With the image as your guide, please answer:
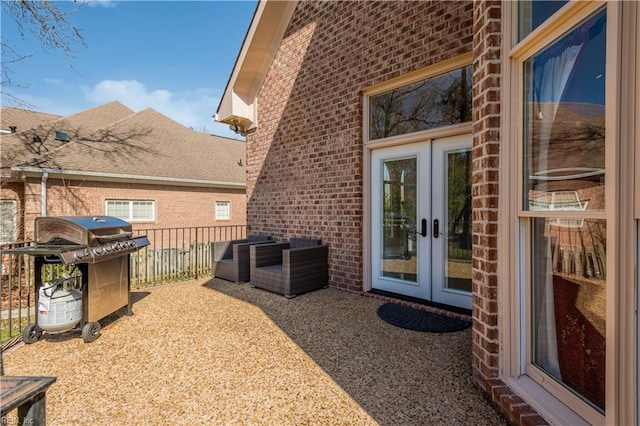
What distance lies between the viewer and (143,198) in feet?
37.5

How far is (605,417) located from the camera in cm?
142

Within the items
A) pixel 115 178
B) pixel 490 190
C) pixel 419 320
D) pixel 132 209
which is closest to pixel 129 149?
pixel 115 178

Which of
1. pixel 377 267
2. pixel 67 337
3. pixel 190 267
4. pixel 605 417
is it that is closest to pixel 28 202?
pixel 190 267

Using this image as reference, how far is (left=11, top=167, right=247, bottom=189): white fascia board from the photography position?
346 inches

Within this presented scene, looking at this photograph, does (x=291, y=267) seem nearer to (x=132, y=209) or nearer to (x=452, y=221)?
(x=452, y=221)

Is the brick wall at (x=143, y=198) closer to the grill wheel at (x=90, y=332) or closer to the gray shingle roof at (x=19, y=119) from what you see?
the gray shingle roof at (x=19, y=119)

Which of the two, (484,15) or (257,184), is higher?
(484,15)

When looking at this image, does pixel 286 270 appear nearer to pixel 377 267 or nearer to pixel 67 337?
pixel 377 267

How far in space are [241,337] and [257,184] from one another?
3.92 meters

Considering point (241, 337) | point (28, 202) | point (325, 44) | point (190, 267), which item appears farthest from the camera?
point (28, 202)

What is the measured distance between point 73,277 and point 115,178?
8.79 metres

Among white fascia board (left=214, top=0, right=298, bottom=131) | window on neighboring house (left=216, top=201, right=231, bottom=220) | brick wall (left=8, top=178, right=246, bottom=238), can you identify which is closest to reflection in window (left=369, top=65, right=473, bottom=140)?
white fascia board (left=214, top=0, right=298, bottom=131)

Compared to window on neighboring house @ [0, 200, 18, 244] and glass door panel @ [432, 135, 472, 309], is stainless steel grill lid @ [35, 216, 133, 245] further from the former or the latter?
window on neighboring house @ [0, 200, 18, 244]

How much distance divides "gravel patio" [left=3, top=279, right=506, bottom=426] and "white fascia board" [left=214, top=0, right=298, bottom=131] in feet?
14.4
